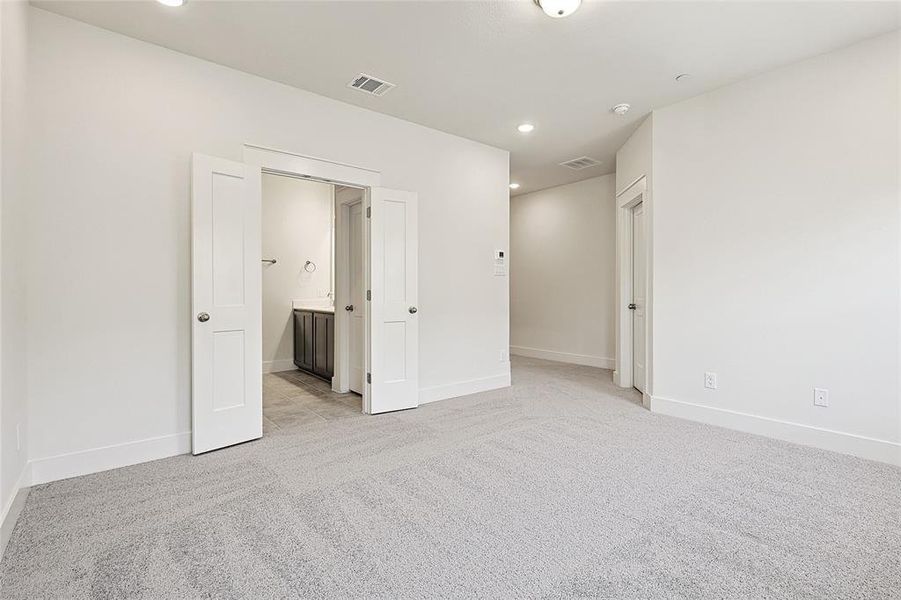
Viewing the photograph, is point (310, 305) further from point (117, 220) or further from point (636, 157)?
point (636, 157)

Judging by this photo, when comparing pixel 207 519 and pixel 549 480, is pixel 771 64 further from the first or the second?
pixel 207 519

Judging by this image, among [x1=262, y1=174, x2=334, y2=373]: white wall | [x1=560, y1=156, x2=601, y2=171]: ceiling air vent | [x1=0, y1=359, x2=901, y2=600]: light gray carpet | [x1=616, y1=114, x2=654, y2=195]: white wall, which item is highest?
[x1=560, y1=156, x2=601, y2=171]: ceiling air vent

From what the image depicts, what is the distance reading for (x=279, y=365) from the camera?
19.9 ft

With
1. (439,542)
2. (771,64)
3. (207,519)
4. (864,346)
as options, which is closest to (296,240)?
(207,519)

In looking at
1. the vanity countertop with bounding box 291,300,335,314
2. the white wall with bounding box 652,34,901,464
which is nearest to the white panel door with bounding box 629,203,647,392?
the white wall with bounding box 652,34,901,464

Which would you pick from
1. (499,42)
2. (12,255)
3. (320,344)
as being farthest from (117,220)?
(320,344)

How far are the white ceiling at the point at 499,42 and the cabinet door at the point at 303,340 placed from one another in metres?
3.01

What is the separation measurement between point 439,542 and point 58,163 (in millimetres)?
3081

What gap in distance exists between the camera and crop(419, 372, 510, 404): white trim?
14.3 feet

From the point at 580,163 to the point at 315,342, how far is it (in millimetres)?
4172

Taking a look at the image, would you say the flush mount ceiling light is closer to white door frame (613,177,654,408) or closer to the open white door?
the open white door

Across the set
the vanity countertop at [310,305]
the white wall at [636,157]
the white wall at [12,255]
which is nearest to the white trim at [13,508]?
the white wall at [12,255]

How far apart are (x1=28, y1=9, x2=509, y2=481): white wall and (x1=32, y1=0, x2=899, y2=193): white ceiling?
0.68 ft

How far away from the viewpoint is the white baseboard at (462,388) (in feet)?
14.3
